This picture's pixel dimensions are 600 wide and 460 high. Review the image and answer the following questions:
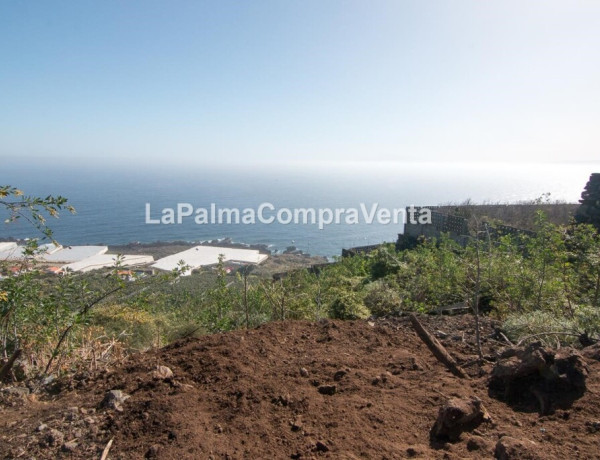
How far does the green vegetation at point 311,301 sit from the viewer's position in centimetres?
323

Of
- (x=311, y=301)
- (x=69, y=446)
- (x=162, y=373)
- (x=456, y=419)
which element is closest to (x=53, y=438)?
(x=69, y=446)

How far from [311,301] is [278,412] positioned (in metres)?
3.53

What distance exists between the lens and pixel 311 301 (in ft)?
18.3

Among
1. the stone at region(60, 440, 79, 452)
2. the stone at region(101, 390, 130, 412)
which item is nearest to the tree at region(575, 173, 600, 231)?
the stone at region(101, 390, 130, 412)

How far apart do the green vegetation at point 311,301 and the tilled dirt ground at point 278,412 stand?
2.36ft

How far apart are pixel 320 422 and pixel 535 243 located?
4906mm

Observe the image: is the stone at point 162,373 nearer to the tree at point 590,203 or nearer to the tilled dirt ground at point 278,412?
the tilled dirt ground at point 278,412

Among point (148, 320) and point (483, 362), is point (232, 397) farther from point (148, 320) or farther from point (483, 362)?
point (148, 320)

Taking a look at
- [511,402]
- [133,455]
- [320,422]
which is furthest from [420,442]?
[133,455]

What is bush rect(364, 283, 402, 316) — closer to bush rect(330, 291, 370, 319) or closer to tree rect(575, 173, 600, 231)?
bush rect(330, 291, 370, 319)

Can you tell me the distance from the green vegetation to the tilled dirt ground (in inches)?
28.3

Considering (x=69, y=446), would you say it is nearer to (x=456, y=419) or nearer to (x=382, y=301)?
(x=456, y=419)

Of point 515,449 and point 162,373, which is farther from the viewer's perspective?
point 162,373

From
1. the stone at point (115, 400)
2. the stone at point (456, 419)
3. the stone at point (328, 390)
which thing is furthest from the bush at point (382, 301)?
the stone at point (115, 400)
